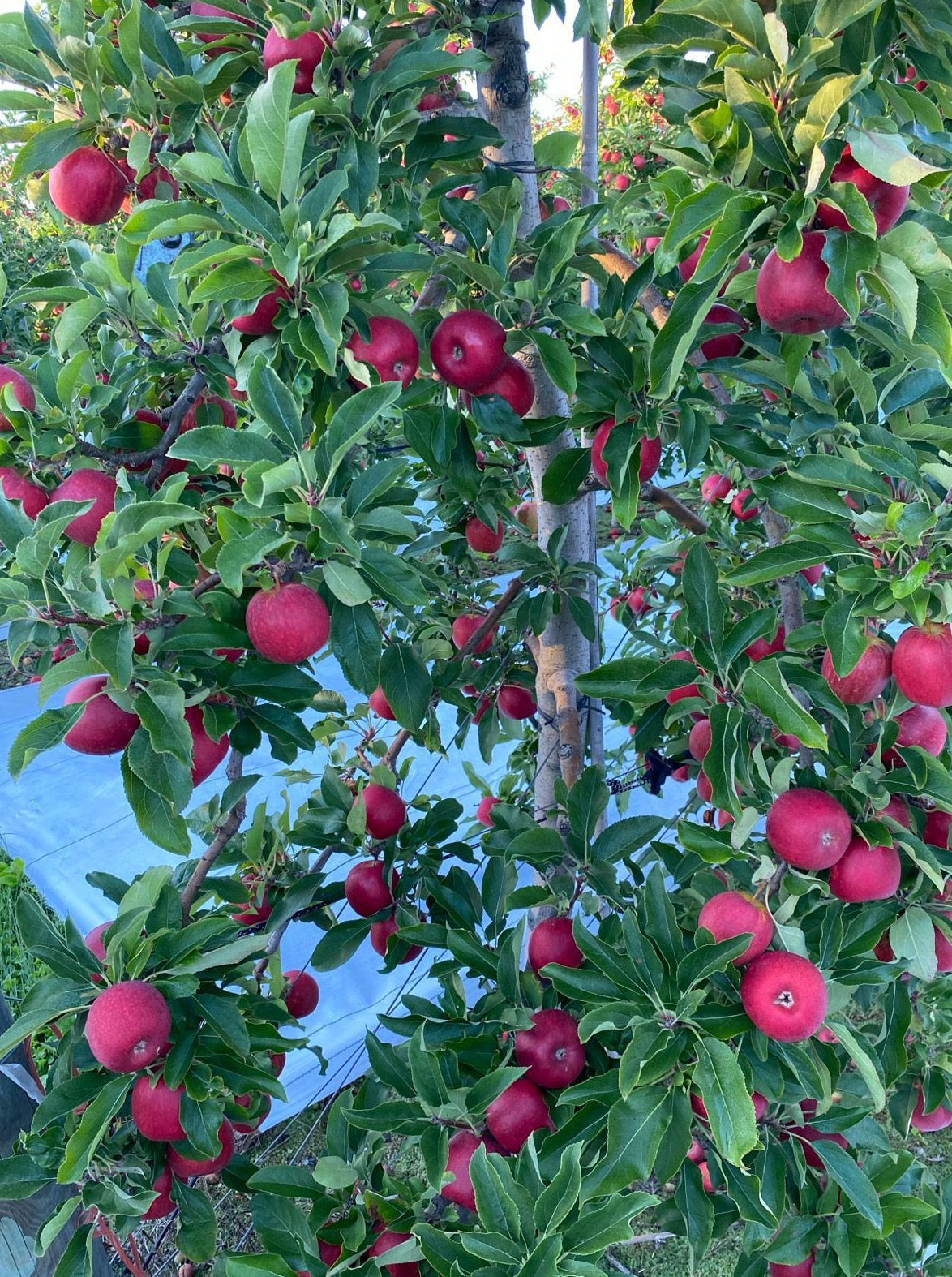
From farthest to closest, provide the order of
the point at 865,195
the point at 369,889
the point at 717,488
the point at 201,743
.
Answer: the point at 717,488 < the point at 369,889 < the point at 201,743 < the point at 865,195

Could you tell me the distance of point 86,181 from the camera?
122 cm

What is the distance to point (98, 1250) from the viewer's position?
1.42 meters

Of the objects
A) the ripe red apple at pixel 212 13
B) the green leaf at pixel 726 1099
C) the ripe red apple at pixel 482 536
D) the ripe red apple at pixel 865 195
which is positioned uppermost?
the ripe red apple at pixel 212 13

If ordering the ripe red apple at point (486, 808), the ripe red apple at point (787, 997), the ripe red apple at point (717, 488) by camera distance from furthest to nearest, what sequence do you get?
1. the ripe red apple at point (717, 488)
2. the ripe red apple at point (486, 808)
3. the ripe red apple at point (787, 997)

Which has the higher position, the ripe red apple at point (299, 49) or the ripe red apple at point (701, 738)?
the ripe red apple at point (299, 49)

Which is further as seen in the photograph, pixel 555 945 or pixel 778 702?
pixel 555 945

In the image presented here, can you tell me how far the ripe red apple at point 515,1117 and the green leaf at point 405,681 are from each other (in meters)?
0.53

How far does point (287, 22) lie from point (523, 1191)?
132 centimetres

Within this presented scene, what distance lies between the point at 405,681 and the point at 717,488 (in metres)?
1.39

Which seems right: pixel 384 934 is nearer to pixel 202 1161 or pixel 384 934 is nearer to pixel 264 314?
pixel 202 1161

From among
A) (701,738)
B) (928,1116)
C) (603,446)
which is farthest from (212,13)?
(928,1116)

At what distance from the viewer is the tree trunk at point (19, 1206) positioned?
127 centimetres

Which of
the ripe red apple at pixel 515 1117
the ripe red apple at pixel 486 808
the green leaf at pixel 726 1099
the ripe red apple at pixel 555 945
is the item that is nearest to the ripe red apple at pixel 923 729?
the green leaf at pixel 726 1099

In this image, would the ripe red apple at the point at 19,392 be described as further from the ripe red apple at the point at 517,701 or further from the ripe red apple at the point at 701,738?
the ripe red apple at the point at 517,701
